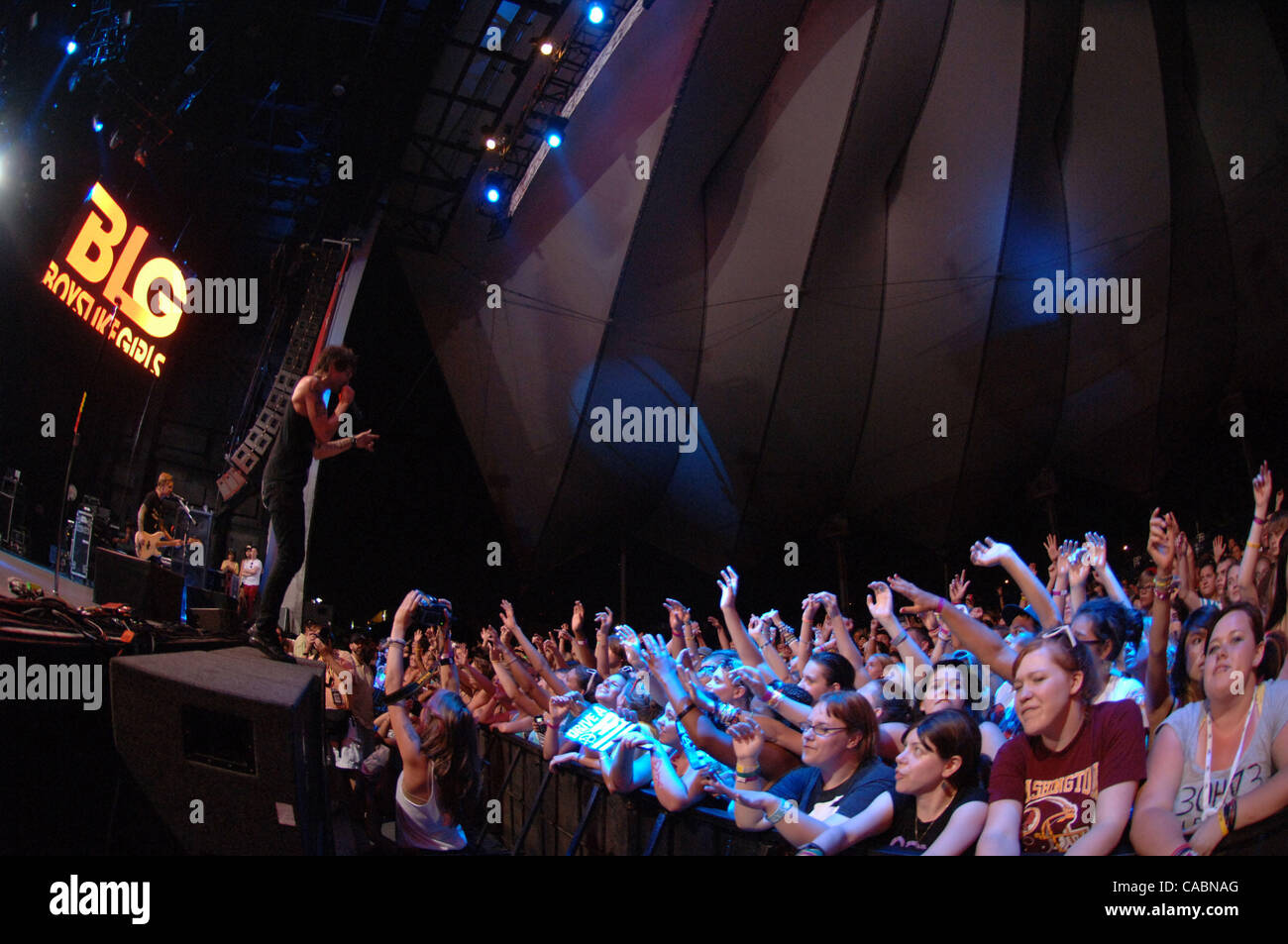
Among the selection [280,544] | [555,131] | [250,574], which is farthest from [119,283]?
[280,544]

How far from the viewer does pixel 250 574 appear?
421 inches

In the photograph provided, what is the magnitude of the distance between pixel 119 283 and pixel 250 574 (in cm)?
383

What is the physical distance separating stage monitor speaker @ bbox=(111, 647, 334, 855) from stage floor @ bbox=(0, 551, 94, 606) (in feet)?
13.0

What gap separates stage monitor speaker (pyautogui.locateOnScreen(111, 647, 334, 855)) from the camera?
7.57ft

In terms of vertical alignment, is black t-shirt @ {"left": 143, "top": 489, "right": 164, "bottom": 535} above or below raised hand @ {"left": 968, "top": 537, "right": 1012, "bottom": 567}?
above

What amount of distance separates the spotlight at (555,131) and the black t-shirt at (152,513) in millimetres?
6129

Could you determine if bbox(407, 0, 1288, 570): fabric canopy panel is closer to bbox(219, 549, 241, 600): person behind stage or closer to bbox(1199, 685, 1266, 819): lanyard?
bbox(219, 549, 241, 600): person behind stage

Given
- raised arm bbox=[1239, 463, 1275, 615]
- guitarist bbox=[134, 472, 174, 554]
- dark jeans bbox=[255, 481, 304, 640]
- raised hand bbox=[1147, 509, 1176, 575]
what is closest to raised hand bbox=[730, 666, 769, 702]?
raised hand bbox=[1147, 509, 1176, 575]

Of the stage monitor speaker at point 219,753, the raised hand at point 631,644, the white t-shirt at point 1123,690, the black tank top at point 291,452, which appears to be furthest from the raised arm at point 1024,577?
the black tank top at point 291,452

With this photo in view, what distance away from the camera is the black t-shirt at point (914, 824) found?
240 cm

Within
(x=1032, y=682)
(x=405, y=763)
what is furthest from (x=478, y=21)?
(x=1032, y=682)

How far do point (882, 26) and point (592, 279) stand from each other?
532cm

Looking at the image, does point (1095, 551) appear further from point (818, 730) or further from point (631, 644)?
point (631, 644)

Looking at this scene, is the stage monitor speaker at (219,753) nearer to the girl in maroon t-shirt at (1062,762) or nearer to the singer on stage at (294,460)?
the singer on stage at (294,460)
